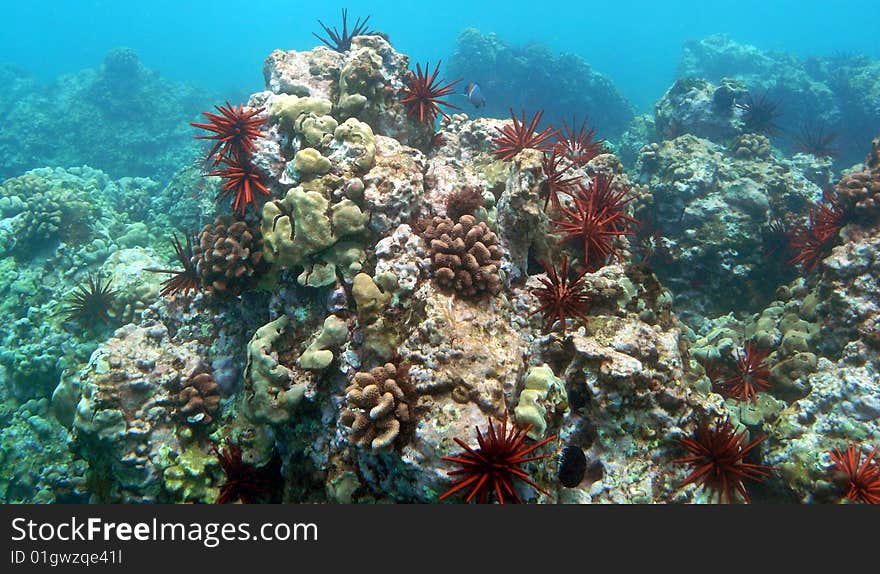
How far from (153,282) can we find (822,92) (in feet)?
81.5

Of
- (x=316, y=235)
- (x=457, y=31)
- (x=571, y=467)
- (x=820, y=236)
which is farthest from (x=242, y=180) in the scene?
(x=457, y=31)

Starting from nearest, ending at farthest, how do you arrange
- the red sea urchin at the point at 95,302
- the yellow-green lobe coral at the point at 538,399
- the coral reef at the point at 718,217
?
the yellow-green lobe coral at the point at 538,399, the red sea urchin at the point at 95,302, the coral reef at the point at 718,217

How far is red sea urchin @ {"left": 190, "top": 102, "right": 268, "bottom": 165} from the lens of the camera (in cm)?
545

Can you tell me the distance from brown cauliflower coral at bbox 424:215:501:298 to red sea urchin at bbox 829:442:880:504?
12.0ft

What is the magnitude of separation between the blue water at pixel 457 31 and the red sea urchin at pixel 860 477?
3731 cm

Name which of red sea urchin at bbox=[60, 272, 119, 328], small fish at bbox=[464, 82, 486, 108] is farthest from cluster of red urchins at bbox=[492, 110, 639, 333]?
red sea urchin at bbox=[60, 272, 119, 328]

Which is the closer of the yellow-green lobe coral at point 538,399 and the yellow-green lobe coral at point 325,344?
the yellow-green lobe coral at point 538,399

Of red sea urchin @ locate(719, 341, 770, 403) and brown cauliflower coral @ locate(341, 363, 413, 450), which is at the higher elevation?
red sea urchin @ locate(719, 341, 770, 403)

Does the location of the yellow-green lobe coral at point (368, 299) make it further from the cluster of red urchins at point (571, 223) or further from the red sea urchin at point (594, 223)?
the red sea urchin at point (594, 223)

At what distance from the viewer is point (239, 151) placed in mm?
5598

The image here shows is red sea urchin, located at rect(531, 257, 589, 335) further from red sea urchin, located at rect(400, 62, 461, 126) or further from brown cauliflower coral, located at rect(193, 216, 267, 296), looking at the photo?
brown cauliflower coral, located at rect(193, 216, 267, 296)

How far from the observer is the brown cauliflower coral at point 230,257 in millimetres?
5332

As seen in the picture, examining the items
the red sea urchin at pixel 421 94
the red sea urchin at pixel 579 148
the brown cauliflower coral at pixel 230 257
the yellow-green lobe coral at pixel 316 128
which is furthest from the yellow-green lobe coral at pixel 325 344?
the red sea urchin at pixel 579 148

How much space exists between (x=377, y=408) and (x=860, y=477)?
14.6 feet
